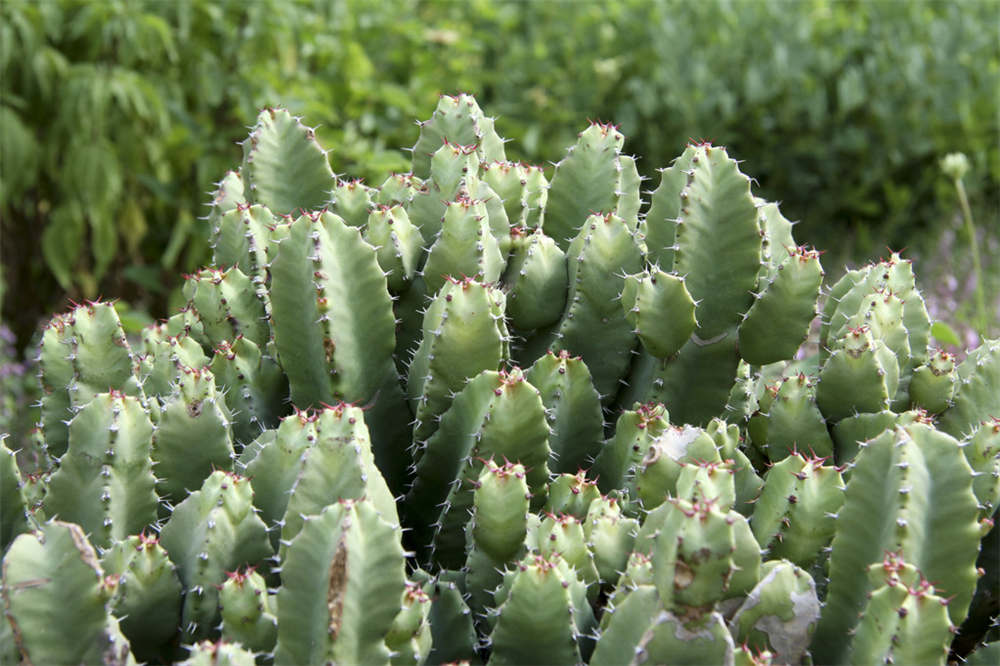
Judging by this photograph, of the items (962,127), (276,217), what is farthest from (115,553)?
(962,127)

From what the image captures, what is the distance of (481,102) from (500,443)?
588 cm

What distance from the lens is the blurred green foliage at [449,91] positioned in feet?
17.8

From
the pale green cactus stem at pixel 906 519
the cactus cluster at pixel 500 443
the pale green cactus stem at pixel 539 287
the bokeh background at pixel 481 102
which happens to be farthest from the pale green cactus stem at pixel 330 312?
the bokeh background at pixel 481 102

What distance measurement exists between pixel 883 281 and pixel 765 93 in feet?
16.8

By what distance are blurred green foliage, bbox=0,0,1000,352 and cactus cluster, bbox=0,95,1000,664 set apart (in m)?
2.12

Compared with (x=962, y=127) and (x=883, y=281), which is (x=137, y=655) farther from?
(x=962, y=127)

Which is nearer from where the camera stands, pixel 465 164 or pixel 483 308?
pixel 483 308

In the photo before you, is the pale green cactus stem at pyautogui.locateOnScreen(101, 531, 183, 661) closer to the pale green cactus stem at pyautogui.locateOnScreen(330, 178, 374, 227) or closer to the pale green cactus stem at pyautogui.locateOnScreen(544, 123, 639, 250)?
the pale green cactus stem at pyautogui.locateOnScreen(330, 178, 374, 227)

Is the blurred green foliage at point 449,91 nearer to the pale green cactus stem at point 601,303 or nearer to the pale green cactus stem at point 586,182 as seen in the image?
the pale green cactus stem at point 586,182

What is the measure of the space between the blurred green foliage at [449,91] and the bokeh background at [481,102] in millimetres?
16

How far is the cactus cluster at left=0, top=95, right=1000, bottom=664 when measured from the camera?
165 centimetres

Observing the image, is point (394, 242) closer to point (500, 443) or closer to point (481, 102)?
point (500, 443)

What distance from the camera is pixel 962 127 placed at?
7574mm

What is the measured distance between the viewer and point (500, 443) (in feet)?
6.44
